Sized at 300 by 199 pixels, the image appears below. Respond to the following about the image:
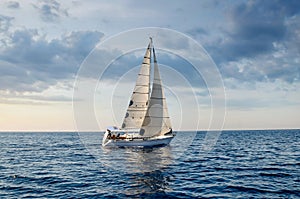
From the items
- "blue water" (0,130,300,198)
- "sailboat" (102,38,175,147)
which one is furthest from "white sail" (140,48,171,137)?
"blue water" (0,130,300,198)

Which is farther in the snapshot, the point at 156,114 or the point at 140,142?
the point at 156,114

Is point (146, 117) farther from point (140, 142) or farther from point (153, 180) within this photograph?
point (153, 180)

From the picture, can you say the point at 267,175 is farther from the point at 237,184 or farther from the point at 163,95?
the point at 163,95

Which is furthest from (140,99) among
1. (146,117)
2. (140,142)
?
(140,142)

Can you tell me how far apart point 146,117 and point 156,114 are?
2096 mm

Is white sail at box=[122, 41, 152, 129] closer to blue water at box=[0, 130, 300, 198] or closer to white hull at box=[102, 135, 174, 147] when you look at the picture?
white hull at box=[102, 135, 174, 147]

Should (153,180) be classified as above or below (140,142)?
below

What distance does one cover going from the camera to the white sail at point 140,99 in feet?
193

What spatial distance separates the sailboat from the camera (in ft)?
180

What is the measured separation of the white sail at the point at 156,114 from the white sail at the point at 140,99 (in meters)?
2.23

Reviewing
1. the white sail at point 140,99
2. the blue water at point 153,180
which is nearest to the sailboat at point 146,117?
the white sail at point 140,99

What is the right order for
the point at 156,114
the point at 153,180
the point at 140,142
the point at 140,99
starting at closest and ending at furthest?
the point at 153,180
the point at 140,142
the point at 156,114
the point at 140,99

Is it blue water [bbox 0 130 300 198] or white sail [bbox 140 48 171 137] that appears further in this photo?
white sail [bbox 140 48 171 137]

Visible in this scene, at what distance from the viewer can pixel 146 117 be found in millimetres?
55656
